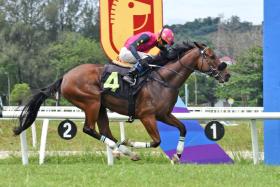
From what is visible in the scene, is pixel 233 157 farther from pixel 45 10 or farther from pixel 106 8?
pixel 45 10

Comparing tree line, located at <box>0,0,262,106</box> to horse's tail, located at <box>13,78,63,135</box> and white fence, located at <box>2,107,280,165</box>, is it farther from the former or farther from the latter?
horse's tail, located at <box>13,78,63,135</box>

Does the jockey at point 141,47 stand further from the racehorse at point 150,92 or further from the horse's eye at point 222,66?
the horse's eye at point 222,66

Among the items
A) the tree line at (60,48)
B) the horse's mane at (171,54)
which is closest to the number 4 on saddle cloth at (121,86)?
the horse's mane at (171,54)

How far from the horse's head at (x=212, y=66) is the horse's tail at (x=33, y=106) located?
6.69 ft

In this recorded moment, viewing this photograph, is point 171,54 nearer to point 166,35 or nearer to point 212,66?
point 166,35

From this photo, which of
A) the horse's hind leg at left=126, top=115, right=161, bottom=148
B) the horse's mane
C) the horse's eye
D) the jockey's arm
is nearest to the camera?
the horse's hind leg at left=126, top=115, right=161, bottom=148

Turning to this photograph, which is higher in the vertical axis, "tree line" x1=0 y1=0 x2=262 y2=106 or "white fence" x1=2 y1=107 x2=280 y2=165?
"white fence" x1=2 y1=107 x2=280 y2=165

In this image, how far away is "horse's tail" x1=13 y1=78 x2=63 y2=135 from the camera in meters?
9.02

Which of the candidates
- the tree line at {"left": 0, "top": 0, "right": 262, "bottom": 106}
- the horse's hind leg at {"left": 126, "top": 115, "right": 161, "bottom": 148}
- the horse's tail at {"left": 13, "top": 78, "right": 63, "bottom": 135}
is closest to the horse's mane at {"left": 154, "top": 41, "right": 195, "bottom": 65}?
the horse's hind leg at {"left": 126, "top": 115, "right": 161, "bottom": 148}

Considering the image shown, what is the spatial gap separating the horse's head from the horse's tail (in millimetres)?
2040

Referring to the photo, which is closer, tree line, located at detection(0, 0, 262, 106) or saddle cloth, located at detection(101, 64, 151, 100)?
saddle cloth, located at detection(101, 64, 151, 100)

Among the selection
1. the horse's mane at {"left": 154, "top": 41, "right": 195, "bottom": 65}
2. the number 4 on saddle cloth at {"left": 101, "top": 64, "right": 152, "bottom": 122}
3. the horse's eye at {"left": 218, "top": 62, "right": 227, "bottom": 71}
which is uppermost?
the horse's mane at {"left": 154, "top": 41, "right": 195, "bottom": 65}

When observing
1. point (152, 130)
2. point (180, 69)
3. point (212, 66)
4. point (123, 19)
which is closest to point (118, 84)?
point (152, 130)

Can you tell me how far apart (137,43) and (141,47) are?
0.68 ft
